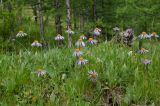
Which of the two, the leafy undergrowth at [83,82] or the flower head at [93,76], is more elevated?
Answer: the flower head at [93,76]

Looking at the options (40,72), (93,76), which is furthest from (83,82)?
(40,72)

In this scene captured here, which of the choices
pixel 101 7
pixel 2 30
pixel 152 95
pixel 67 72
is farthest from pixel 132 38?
pixel 101 7

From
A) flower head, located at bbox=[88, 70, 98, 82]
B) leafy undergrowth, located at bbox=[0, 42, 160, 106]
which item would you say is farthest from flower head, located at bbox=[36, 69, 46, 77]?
→ flower head, located at bbox=[88, 70, 98, 82]

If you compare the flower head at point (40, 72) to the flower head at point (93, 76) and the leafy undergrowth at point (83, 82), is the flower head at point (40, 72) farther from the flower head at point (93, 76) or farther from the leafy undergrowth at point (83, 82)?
the flower head at point (93, 76)

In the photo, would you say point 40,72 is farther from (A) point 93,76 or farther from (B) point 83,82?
(A) point 93,76

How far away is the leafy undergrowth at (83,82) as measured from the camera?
4879mm

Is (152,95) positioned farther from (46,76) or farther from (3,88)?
(3,88)

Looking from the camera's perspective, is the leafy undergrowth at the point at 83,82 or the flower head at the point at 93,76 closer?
the leafy undergrowth at the point at 83,82

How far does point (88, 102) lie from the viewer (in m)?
4.68

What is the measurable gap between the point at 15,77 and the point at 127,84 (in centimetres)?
171

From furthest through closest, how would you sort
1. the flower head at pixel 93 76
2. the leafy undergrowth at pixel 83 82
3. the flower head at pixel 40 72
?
the flower head at pixel 40 72, the flower head at pixel 93 76, the leafy undergrowth at pixel 83 82

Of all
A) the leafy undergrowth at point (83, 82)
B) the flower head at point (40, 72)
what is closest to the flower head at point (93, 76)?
the leafy undergrowth at point (83, 82)

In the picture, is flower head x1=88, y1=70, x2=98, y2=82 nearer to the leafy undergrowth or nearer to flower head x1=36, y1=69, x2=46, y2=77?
the leafy undergrowth

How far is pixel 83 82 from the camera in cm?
515
